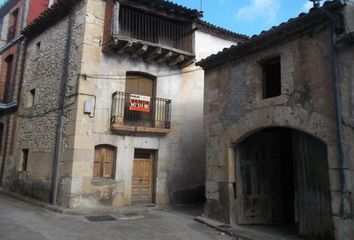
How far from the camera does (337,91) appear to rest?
19.5 feet

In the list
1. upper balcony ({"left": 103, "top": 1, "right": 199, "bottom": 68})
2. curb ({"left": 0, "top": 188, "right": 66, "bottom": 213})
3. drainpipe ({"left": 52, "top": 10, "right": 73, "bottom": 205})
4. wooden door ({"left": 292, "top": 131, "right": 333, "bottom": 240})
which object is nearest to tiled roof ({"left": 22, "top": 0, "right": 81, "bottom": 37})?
drainpipe ({"left": 52, "top": 10, "right": 73, "bottom": 205})

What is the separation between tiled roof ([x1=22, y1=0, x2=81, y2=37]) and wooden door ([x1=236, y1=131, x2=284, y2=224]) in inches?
292

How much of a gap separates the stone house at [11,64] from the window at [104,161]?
5450 mm

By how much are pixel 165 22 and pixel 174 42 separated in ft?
2.54

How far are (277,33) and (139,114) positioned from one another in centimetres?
564

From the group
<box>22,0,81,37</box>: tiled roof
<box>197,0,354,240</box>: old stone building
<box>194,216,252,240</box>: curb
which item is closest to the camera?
<box>197,0,354,240</box>: old stone building

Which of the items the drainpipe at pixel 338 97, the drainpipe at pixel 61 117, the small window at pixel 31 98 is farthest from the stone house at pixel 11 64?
the drainpipe at pixel 338 97

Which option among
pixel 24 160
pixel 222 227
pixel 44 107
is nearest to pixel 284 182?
pixel 222 227

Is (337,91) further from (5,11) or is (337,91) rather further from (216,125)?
(5,11)

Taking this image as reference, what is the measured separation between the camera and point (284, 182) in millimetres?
9000

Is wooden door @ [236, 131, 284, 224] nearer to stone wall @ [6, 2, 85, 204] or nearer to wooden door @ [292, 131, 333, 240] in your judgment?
wooden door @ [292, 131, 333, 240]

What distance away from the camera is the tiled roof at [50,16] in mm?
11499

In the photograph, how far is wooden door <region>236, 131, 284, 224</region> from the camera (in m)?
8.28

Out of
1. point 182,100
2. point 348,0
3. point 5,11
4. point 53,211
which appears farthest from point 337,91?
point 5,11
